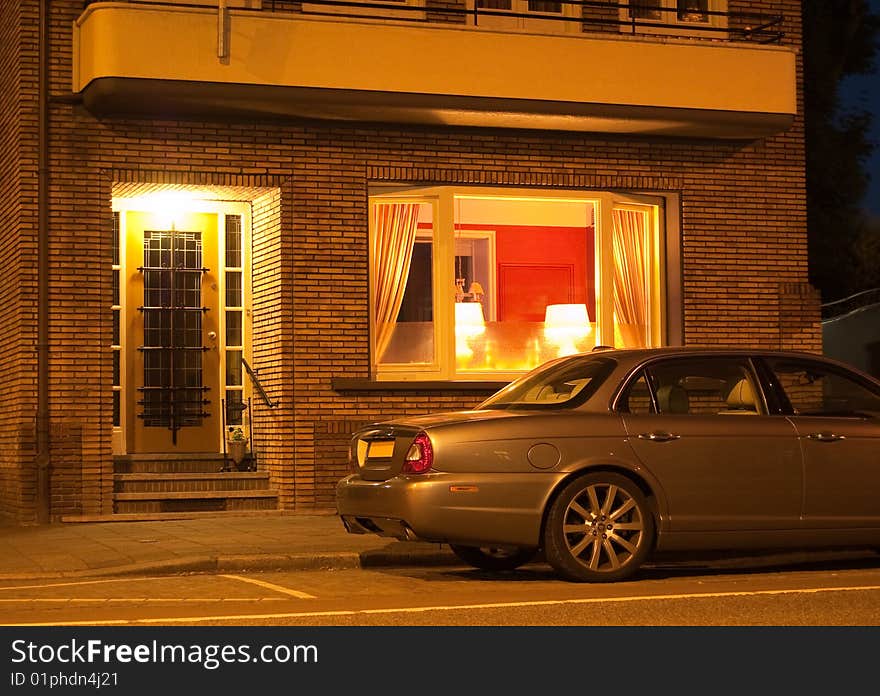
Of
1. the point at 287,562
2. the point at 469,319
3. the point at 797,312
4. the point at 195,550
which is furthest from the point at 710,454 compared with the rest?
the point at 797,312

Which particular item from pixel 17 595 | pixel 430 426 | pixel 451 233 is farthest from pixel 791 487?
pixel 451 233

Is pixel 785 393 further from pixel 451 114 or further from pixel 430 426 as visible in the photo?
pixel 451 114

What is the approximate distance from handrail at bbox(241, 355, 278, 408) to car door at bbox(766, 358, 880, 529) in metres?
6.73

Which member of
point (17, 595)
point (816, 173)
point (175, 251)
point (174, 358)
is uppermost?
point (816, 173)

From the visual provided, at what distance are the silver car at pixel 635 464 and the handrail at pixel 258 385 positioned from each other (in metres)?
5.57

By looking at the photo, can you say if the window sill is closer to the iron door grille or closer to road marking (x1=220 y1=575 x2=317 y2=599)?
the iron door grille

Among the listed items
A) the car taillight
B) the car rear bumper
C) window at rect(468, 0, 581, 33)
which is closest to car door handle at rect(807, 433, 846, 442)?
the car rear bumper

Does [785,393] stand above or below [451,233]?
below

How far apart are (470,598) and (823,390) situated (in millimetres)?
3183

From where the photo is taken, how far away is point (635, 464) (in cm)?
1030

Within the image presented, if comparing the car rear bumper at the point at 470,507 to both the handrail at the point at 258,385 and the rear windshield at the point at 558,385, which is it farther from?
the handrail at the point at 258,385

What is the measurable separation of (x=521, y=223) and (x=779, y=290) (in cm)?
308

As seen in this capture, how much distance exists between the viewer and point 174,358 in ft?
56.4

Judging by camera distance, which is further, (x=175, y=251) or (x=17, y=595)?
(x=175, y=251)
